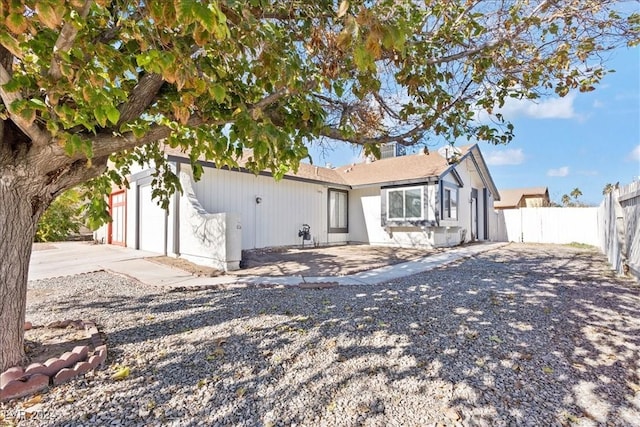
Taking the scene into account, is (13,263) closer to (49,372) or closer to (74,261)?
(49,372)

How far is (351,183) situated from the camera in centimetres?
1547

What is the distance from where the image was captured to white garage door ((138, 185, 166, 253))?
417 inches

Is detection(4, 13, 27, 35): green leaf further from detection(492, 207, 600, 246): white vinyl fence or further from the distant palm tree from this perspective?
the distant palm tree

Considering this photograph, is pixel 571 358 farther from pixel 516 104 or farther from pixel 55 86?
pixel 55 86

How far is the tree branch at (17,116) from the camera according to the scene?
2098 mm

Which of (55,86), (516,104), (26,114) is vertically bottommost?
(26,114)

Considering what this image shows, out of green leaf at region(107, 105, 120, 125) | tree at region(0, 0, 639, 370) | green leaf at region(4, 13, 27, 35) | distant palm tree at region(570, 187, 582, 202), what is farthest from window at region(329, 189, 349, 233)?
distant palm tree at region(570, 187, 582, 202)

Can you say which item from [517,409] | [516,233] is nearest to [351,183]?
[516,233]

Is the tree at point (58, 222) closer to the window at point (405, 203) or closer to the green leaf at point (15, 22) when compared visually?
the window at point (405, 203)

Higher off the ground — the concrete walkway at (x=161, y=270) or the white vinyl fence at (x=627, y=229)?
the white vinyl fence at (x=627, y=229)

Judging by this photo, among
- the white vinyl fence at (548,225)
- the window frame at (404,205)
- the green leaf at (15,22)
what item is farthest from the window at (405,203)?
the green leaf at (15,22)

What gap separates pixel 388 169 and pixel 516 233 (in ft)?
27.5

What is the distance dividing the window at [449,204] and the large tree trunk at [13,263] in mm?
12398

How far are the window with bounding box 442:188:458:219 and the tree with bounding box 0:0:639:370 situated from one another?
7.89 meters
